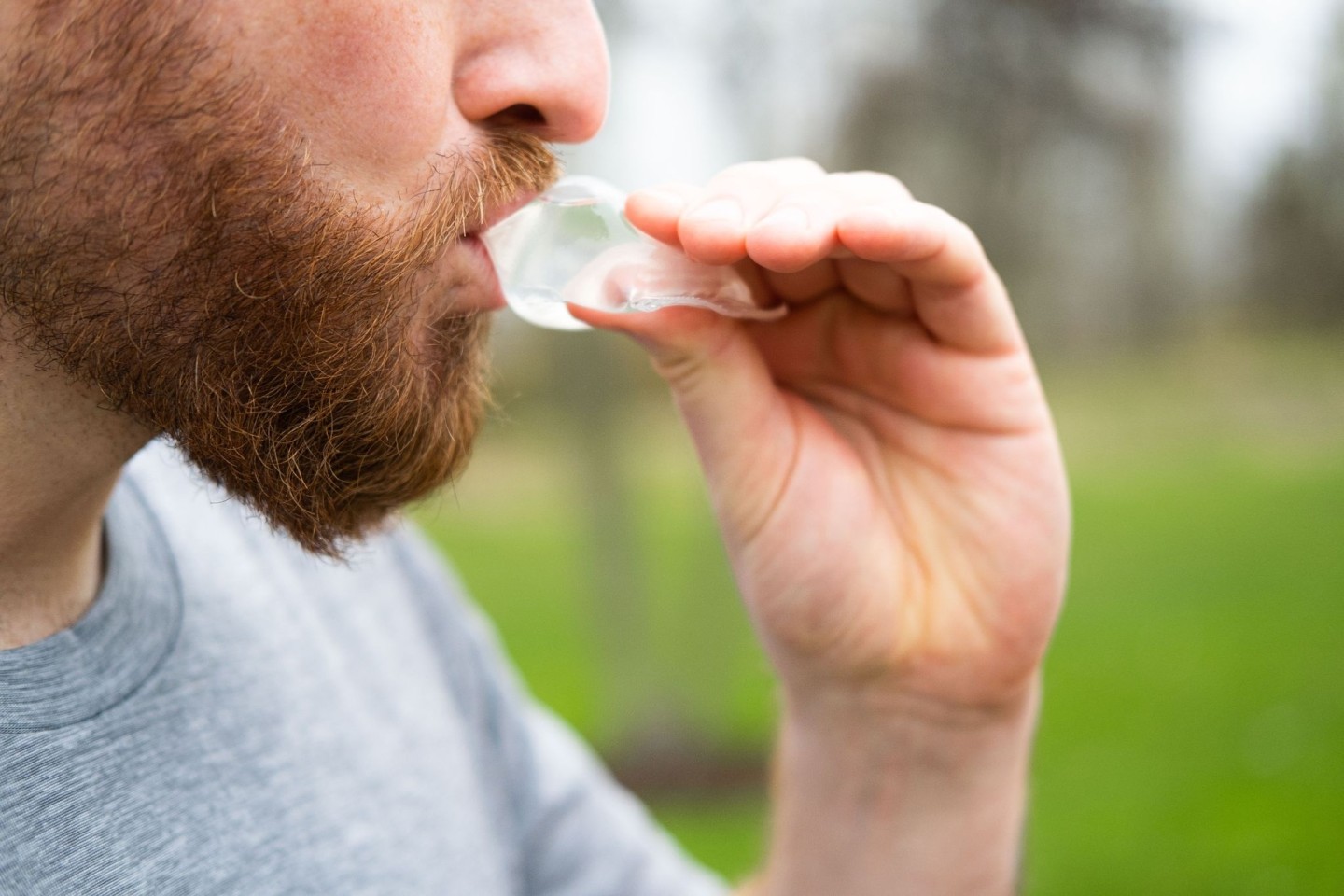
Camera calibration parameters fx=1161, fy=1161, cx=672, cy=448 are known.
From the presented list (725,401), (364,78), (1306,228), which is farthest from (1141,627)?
(364,78)

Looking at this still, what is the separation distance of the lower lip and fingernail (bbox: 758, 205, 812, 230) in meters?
0.37

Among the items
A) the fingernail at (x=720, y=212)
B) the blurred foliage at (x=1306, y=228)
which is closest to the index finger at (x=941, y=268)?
the fingernail at (x=720, y=212)

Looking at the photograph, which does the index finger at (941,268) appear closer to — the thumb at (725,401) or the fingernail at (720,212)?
the fingernail at (720,212)

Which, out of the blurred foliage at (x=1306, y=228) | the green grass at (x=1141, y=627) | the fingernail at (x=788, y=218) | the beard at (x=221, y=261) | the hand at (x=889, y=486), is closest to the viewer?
the beard at (x=221, y=261)

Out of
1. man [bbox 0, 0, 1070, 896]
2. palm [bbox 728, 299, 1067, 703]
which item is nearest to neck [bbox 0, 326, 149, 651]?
man [bbox 0, 0, 1070, 896]

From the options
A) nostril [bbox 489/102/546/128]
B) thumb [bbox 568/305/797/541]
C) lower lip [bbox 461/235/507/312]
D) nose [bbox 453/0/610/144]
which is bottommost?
thumb [bbox 568/305/797/541]

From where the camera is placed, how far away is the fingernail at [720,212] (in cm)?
135

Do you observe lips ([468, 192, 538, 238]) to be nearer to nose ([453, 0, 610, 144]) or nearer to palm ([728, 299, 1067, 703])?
nose ([453, 0, 610, 144])

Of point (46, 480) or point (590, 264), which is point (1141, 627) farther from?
point (46, 480)

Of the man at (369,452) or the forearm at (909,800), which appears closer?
the man at (369,452)

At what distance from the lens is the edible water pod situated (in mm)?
1477

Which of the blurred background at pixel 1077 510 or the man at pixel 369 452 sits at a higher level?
the man at pixel 369 452

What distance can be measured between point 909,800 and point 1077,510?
12715 millimetres

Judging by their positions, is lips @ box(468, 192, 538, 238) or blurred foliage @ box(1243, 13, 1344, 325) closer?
lips @ box(468, 192, 538, 238)
